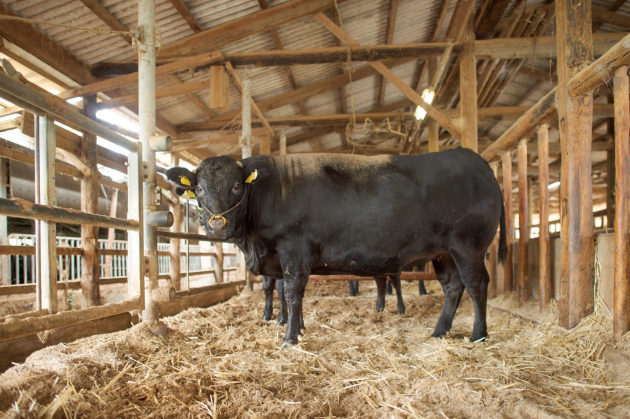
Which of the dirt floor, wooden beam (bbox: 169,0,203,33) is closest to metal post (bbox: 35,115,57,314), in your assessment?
the dirt floor

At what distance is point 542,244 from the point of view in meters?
4.15

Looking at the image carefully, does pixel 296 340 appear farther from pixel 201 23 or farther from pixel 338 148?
pixel 338 148

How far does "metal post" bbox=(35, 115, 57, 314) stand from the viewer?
2.51 meters

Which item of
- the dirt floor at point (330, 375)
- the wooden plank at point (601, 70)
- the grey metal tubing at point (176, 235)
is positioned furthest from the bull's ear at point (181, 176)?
the wooden plank at point (601, 70)

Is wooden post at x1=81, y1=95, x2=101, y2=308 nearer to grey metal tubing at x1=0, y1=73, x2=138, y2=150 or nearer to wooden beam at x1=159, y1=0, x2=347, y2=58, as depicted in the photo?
wooden beam at x1=159, y1=0, x2=347, y2=58

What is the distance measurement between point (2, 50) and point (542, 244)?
7486mm

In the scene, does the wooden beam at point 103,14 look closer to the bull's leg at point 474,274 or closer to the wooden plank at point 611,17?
the bull's leg at point 474,274

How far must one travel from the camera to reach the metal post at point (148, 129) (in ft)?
11.8

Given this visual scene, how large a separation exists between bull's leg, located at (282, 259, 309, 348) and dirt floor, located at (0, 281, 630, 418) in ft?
0.61

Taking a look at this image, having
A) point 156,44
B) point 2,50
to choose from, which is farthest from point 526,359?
point 2,50

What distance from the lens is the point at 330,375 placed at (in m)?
2.86

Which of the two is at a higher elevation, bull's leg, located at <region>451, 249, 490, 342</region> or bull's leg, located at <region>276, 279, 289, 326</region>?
Answer: bull's leg, located at <region>451, 249, 490, 342</region>

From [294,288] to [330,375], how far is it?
3.84ft

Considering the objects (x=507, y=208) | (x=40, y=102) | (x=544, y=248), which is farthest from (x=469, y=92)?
(x=40, y=102)
